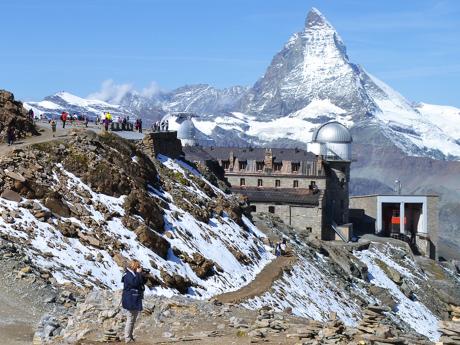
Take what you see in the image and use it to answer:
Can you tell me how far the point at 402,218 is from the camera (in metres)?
129

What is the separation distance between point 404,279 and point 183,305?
207 feet

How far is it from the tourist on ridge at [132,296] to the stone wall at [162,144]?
41901mm

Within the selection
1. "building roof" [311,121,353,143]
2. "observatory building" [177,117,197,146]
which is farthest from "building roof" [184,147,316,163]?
"observatory building" [177,117,197,146]

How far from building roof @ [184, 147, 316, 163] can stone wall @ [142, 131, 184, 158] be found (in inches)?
1620

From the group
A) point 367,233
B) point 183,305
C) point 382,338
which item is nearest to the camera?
point 382,338

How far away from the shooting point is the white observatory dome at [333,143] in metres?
133

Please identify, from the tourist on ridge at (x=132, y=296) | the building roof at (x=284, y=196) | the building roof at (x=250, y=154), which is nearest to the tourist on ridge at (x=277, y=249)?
the building roof at (x=284, y=196)

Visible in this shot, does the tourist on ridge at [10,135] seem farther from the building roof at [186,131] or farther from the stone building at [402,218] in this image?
the building roof at [186,131]

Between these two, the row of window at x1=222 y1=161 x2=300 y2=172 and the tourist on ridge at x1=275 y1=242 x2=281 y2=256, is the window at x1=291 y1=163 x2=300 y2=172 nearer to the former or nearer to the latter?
the row of window at x1=222 y1=161 x2=300 y2=172

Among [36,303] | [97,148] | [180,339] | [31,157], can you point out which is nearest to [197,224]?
[97,148]

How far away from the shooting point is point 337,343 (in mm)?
23234

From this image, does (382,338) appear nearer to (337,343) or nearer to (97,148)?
(337,343)

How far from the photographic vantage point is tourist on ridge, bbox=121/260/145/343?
24.2 metres

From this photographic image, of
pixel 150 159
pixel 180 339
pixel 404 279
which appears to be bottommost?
pixel 404 279
